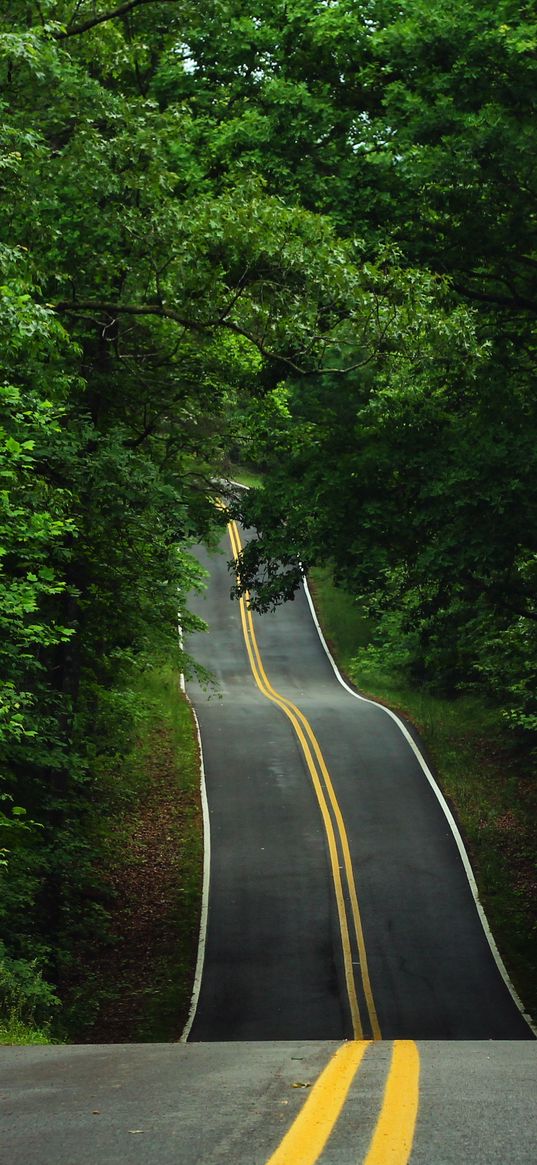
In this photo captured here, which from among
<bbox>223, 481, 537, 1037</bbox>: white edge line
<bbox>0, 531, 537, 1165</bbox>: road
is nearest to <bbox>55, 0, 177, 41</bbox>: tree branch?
<bbox>223, 481, 537, 1037</bbox>: white edge line

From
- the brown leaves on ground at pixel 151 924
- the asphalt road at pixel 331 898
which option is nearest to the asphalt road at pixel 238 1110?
the asphalt road at pixel 331 898

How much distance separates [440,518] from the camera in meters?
14.5

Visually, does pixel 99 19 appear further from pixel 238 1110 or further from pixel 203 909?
pixel 203 909

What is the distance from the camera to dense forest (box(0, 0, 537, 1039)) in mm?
13227

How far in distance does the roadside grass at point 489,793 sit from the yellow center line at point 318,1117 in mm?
11529

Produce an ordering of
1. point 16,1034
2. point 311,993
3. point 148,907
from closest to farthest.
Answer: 1. point 16,1034
2. point 311,993
3. point 148,907

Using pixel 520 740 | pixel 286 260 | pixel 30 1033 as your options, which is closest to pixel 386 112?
pixel 286 260

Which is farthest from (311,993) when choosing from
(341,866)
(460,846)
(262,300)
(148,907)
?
(262,300)

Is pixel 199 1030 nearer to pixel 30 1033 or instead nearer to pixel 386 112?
pixel 30 1033

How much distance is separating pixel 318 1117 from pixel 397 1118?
333 mm

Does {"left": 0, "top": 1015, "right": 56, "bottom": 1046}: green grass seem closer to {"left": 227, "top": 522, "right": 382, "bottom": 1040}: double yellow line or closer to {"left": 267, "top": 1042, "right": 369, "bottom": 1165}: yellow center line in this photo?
{"left": 267, "top": 1042, "right": 369, "bottom": 1165}: yellow center line

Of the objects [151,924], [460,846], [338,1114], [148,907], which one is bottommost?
[460,846]

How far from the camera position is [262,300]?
13734mm

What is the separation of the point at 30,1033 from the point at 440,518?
7.99 meters
